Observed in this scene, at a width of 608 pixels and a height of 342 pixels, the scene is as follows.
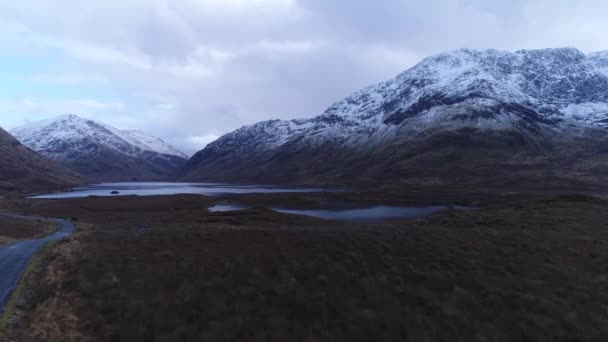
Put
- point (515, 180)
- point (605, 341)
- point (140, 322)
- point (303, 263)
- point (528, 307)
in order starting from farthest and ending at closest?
1. point (515, 180)
2. point (303, 263)
3. point (528, 307)
4. point (140, 322)
5. point (605, 341)

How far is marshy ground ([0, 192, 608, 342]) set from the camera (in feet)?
49.3

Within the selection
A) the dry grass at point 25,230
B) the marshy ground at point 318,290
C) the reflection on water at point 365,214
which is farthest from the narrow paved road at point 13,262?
the reflection on water at point 365,214

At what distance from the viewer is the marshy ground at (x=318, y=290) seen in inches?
591

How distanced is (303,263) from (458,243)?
54.2ft

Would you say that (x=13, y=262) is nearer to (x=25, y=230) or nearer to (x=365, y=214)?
(x=25, y=230)

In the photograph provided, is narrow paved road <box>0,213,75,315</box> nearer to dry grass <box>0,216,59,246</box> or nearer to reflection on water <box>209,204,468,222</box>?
dry grass <box>0,216,59,246</box>

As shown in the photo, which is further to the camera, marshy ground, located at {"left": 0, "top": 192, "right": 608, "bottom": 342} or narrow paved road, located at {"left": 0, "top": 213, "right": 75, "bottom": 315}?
narrow paved road, located at {"left": 0, "top": 213, "right": 75, "bottom": 315}

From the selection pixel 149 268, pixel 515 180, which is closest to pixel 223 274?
pixel 149 268

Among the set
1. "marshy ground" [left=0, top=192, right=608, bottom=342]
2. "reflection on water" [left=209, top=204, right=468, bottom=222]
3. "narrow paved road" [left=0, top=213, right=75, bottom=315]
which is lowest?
"reflection on water" [left=209, top=204, right=468, bottom=222]

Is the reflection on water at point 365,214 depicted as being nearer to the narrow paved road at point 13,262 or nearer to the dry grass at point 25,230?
the dry grass at point 25,230

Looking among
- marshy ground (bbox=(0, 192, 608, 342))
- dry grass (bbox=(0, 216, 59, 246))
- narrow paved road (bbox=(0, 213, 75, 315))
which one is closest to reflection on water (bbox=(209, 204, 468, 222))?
marshy ground (bbox=(0, 192, 608, 342))

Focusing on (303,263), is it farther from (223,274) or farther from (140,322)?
(140,322)

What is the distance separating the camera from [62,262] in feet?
84.0

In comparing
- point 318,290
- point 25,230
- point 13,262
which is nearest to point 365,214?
point 25,230
